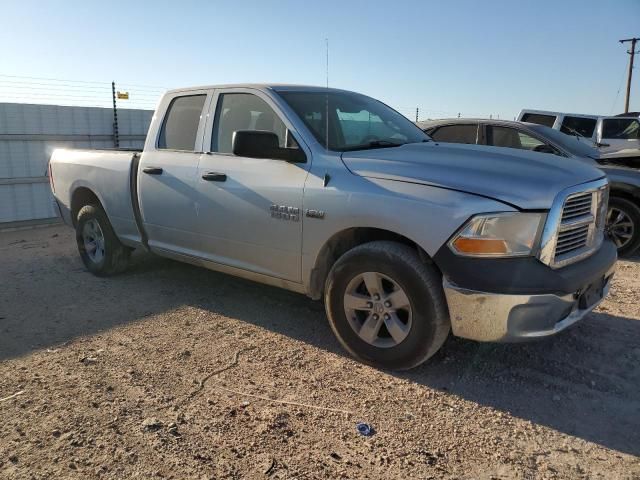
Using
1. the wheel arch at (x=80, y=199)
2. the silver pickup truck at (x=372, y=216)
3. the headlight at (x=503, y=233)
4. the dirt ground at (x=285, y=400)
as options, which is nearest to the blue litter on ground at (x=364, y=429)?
the dirt ground at (x=285, y=400)

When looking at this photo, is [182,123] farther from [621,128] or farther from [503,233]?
[621,128]

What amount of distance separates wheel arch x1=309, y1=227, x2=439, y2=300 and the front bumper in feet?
1.71

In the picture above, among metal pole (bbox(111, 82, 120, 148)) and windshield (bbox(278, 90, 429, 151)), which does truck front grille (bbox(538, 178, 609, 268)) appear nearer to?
windshield (bbox(278, 90, 429, 151))

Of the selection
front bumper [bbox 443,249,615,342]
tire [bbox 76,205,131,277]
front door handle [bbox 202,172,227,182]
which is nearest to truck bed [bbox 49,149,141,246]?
tire [bbox 76,205,131,277]

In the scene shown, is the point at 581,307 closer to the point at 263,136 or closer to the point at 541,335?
the point at 541,335

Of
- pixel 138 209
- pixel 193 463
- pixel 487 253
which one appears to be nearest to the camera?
pixel 193 463

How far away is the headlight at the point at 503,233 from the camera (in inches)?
117

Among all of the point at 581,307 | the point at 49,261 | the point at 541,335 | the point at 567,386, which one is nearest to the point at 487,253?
the point at 541,335

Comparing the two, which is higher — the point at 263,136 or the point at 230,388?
the point at 263,136

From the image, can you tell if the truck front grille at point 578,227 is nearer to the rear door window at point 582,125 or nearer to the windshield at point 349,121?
the windshield at point 349,121

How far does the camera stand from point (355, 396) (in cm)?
322

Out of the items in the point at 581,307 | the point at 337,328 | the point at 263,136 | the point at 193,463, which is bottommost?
the point at 193,463

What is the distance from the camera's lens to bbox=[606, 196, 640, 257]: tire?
6.38 metres

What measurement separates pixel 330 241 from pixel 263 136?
851 millimetres
